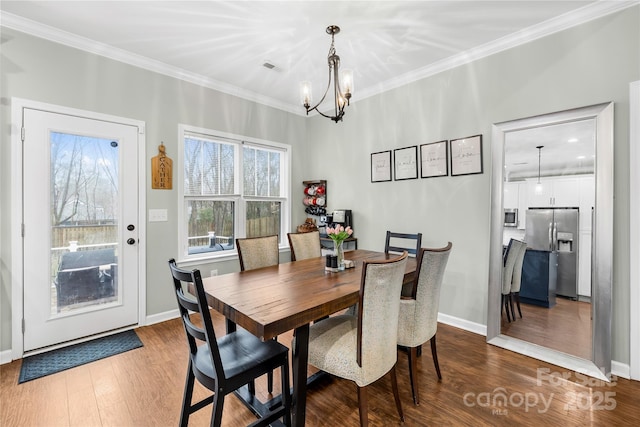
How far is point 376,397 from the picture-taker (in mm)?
1943

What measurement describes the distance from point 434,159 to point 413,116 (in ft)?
1.97

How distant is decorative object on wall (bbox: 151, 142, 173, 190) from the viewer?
313 cm

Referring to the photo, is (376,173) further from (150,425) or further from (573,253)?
(150,425)

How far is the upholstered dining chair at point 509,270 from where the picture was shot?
2.71 metres

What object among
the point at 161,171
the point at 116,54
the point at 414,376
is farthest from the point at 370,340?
the point at 116,54

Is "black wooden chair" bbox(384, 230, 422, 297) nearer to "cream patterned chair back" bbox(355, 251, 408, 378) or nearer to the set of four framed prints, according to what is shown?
"cream patterned chair back" bbox(355, 251, 408, 378)

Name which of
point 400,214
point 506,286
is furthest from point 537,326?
point 400,214

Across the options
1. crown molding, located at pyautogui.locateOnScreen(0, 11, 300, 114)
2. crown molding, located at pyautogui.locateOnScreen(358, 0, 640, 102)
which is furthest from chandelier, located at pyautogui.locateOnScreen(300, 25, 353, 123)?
crown molding, located at pyautogui.locateOnScreen(0, 11, 300, 114)

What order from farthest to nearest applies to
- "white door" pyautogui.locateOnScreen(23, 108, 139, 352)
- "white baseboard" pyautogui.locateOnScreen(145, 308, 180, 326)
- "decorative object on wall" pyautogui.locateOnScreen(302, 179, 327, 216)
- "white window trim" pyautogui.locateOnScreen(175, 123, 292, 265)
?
1. "decorative object on wall" pyautogui.locateOnScreen(302, 179, 327, 216)
2. "white window trim" pyautogui.locateOnScreen(175, 123, 292, 265)
3. "white baseboard" pyautogui.locateOnScreen(145, 308, 180, 326)
4. "white door" pyautogui.locateOnScreen(23, 108, 139, 352)

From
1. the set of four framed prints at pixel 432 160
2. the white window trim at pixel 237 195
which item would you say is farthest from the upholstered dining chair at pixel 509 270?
the white window trim at pixel 237 195

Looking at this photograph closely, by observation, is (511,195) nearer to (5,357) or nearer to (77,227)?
(77,227)

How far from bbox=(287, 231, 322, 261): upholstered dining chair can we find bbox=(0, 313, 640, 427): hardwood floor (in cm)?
121

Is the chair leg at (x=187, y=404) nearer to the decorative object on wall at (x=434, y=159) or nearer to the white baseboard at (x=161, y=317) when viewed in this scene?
the white baseboard at (x=161, y=317)

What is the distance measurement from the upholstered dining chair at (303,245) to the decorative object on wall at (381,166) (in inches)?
48.5
